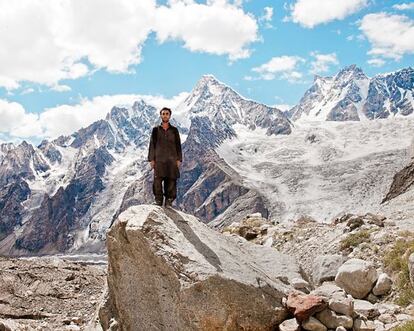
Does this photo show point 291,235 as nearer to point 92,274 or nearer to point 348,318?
point 92,274

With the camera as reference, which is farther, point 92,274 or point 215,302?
point 92,274

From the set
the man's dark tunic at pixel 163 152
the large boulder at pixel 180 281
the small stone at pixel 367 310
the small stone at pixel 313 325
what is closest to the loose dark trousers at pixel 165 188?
the man's dark tunic at pixel 163 152

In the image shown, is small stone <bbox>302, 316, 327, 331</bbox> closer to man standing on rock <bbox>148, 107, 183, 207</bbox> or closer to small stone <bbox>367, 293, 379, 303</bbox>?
small stone <bbox>367, 293, 379, 303</bbox>

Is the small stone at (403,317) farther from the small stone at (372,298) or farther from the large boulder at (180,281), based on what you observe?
the large boulder at (180,281)

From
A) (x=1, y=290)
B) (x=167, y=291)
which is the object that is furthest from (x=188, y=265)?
(x=1, y=290)

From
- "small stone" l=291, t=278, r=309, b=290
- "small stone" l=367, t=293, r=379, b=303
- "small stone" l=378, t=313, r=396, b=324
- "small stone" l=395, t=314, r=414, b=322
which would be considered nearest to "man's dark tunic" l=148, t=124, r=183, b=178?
"small stone" l=291, t=278, r=309, b=290

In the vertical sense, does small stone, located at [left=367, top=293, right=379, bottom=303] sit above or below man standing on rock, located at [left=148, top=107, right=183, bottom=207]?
below

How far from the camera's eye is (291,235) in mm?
25500

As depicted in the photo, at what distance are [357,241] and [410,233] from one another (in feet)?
6.44

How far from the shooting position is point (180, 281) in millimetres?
11836

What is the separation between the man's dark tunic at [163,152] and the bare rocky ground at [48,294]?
735 centimetres

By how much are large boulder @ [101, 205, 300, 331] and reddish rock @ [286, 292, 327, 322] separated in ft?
1.36

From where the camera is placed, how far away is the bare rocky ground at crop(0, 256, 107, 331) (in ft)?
68.8

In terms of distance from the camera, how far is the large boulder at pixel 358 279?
1395 cm
